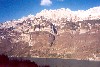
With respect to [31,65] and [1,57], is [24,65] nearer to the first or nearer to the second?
[31,65]

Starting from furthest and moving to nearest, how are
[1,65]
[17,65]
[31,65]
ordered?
[31,65]
[17,65]
[1,65]

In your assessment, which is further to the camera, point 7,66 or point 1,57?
point 1,57

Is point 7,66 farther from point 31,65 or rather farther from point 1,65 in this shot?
point 31,65

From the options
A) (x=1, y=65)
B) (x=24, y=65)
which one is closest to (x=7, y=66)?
(x=1, y=65)

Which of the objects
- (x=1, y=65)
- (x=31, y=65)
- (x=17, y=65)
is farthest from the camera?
(x=31, y=65)

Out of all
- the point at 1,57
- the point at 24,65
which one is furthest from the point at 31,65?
the point at 1,57

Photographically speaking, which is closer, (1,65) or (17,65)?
(1,65)

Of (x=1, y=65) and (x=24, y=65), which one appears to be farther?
(x=24, y=65)
